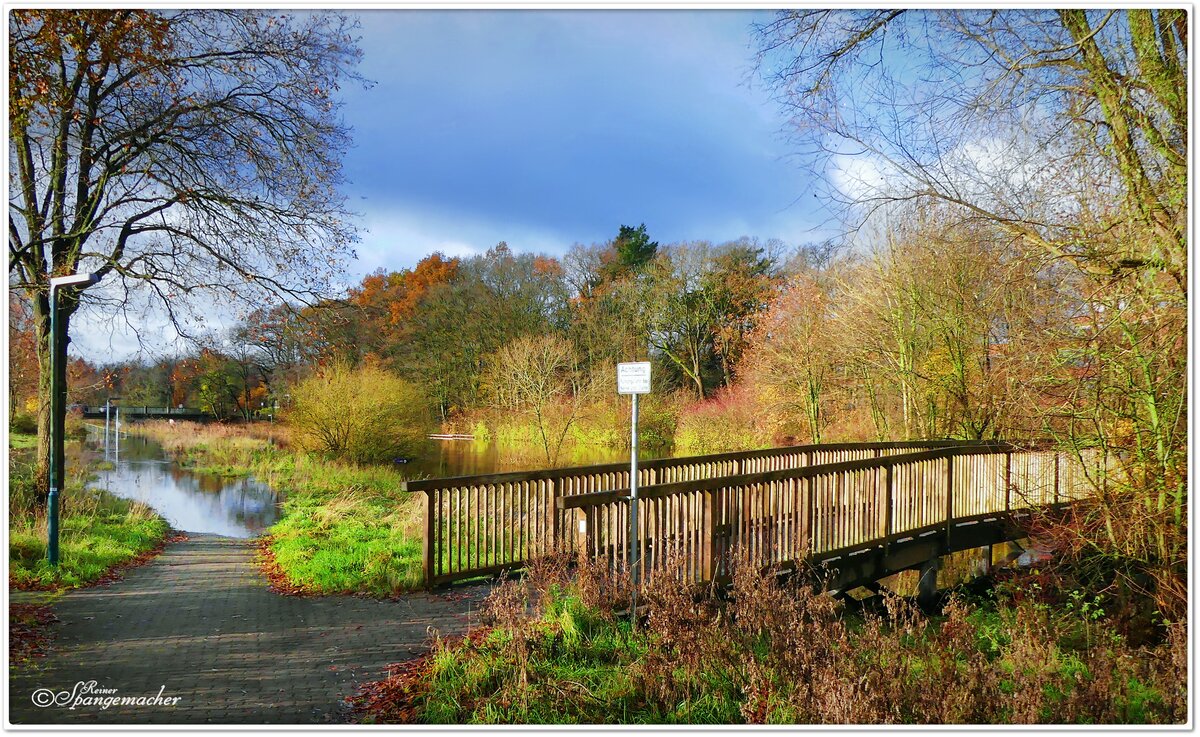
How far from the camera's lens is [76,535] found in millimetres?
7918

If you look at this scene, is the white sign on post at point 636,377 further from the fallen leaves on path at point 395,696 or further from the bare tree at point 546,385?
the bare tree at point 546,385

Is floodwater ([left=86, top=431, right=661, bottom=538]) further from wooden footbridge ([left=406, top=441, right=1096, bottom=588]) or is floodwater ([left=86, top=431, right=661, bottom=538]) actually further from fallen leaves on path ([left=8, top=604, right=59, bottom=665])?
wooden footbridge ([left=406, top=441, right=1096, bottom=588])

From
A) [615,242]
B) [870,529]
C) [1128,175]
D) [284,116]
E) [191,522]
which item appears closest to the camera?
[1128,175]

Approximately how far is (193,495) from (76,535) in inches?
320

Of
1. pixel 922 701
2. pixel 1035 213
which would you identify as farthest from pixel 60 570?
pixel 1035 213

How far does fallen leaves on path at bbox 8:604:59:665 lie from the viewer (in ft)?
14.0

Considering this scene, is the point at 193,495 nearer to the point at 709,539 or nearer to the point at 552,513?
the point at 552,513

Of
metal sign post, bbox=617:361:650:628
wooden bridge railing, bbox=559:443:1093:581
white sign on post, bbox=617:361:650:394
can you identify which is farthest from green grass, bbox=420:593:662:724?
white sign on post, bbox=617:361:650:394

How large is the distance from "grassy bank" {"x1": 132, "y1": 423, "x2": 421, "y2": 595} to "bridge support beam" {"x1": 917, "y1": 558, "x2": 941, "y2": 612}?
5.99m

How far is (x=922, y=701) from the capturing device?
11.6ft

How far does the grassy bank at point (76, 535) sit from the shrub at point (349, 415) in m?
8.10

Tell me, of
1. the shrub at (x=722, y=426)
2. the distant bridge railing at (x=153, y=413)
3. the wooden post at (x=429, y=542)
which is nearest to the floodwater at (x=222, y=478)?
the distant bridge railing at (x=153, y=413)

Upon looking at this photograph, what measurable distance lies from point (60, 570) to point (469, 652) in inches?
186

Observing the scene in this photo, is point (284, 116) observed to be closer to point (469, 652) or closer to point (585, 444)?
point (469, 652)
